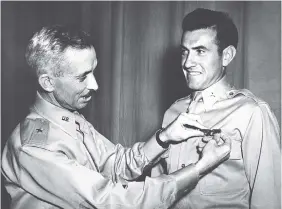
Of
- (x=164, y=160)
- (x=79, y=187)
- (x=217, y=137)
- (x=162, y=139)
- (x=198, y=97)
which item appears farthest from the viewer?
(x=164, y=160)

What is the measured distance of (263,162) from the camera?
1334 mm

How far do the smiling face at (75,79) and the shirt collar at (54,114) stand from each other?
5cm

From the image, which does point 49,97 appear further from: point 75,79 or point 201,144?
point 201,144

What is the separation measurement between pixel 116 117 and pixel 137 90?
25 centimetres

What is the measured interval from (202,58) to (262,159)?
19.9 inches

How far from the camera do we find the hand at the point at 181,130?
1378mm

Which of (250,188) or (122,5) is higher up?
(122,5)

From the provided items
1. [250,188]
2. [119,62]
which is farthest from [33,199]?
[119,62]

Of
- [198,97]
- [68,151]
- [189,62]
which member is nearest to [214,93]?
[198,97]

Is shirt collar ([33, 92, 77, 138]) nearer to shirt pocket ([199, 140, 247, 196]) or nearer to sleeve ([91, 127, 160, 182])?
sleeve ([91, 127, 160, 182])

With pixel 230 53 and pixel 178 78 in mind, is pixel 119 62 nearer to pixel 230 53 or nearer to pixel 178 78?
pixel 178 78

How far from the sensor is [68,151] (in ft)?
4.47

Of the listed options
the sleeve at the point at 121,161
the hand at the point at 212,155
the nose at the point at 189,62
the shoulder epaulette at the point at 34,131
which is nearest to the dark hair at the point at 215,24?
the nose at the point at 189,62

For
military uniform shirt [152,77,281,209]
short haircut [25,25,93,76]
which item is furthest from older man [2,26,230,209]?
military uniform shirt [152,77,281,209]
